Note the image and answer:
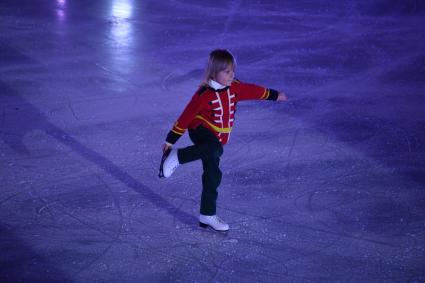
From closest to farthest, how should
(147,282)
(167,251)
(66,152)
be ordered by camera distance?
(147,282) < (167,251) < (66,152)

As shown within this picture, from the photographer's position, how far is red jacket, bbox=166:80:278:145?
4316mm

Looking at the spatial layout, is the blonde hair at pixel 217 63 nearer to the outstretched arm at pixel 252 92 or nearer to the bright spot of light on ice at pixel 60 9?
the outstretched arm at pixel 252 92

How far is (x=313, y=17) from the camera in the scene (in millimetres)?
12938

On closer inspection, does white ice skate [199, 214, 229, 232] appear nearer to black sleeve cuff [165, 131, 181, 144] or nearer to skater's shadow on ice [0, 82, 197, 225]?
skater's shadow on ice [0, 82, 197, 225]

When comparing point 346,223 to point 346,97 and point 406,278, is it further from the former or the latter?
point 346,97

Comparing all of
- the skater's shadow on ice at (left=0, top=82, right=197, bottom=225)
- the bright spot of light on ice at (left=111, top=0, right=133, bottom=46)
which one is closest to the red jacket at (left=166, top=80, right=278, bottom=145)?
the skater's shadow on ice at (left=0, top=82, right=197, bottom=225)

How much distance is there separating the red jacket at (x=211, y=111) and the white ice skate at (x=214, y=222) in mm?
683

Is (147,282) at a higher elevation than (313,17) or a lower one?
lower

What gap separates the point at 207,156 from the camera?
4.40 metres

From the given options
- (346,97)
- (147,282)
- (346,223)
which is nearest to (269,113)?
(346,97)

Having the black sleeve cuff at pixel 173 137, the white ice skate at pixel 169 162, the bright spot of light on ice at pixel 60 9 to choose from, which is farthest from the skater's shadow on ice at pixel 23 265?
the bright spot of light on ice at pixel 60 9

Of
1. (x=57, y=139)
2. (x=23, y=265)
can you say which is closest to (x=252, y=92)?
(x=23, y=265)

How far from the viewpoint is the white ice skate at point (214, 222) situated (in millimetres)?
4613

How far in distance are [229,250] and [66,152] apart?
2536 mm
